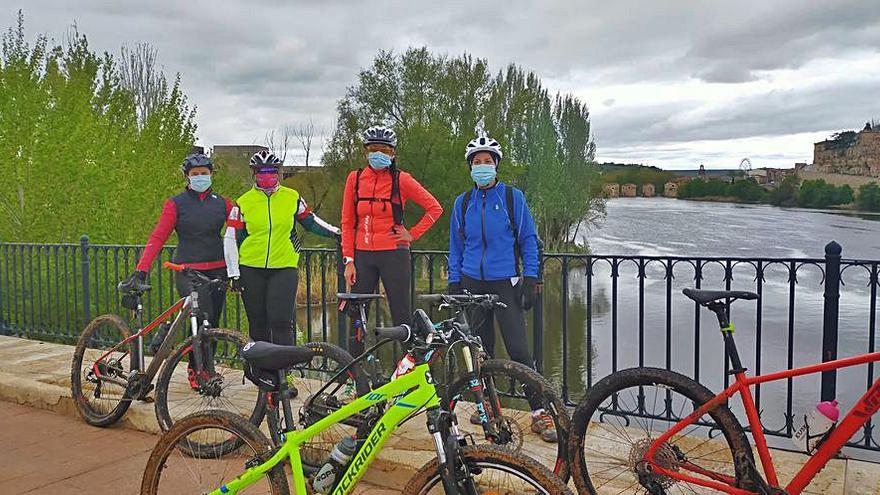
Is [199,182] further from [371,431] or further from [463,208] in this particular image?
[371,431]

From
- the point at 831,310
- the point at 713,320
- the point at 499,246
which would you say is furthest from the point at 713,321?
the point at 499,246

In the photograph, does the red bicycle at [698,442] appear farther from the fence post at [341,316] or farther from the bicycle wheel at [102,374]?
the bicycle wheel at [102,374]

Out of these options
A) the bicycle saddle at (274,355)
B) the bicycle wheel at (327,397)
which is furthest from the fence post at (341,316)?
the bicycle saddle at (274,355)

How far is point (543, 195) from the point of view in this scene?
47625 mm

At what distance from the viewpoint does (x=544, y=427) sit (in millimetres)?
4199

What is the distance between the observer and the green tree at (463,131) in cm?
3659

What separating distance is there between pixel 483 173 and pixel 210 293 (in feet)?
7.73

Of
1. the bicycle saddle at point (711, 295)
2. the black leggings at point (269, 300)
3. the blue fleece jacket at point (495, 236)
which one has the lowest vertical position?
the black leggings at point (269, 300)

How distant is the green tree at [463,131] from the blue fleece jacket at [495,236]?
28.1m

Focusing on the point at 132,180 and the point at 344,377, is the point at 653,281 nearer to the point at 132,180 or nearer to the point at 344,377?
the point at 132,180

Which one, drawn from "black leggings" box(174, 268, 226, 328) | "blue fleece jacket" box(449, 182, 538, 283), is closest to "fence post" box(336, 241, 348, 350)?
"black leggings" box(174, 268, 226, 328)

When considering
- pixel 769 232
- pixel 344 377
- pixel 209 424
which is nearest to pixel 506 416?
pixel 344 377

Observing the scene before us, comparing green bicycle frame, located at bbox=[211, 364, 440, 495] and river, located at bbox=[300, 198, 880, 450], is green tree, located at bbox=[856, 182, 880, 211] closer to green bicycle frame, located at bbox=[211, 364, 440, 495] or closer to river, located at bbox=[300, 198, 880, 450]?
river, located at bbox=[300, 198, 880, 450]

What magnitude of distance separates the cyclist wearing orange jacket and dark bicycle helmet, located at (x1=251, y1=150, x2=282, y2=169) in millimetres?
541
